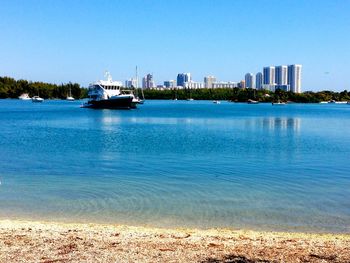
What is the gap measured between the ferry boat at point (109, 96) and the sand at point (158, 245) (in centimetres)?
9334

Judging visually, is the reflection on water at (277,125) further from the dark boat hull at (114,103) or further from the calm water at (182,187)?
the dark boat hull at (114,103)

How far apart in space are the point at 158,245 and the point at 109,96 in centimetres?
9842

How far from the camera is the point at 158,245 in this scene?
9.92 metres

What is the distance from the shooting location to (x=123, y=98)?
104312 mm

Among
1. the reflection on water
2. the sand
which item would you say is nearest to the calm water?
the sand

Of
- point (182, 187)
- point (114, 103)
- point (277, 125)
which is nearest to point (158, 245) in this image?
point (182, 187)

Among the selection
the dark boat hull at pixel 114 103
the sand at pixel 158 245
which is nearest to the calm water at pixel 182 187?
the sand at pixel 158 245

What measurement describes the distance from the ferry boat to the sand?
9334 cm

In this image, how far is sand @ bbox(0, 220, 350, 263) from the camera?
891cm

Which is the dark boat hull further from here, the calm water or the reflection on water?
the calm water

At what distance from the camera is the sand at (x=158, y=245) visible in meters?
8.91

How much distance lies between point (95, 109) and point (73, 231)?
104m

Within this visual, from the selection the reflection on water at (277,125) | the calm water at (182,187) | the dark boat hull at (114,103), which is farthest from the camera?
the dark boat hull at (114,103)

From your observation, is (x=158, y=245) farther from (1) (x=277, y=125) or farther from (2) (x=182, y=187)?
(1) (x=277, y=125)
